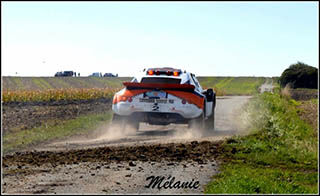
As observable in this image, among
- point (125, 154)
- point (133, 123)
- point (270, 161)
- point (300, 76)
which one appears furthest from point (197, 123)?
point (300, 76)

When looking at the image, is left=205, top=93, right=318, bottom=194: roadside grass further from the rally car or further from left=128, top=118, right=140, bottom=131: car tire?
left=128, top=118, right=140, bottom=131: car tire

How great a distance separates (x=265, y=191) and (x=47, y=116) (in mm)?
15211

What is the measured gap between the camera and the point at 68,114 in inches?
868

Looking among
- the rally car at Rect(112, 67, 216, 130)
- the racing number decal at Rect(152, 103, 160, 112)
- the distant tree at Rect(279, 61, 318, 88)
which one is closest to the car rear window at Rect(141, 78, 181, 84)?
the rally car at Rect(112, 67, 216, 130)

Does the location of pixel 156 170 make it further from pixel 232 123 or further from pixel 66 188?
pixel 232 123

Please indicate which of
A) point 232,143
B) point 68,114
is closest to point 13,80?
point 68,114

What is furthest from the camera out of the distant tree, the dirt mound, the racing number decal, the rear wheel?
the distant tree

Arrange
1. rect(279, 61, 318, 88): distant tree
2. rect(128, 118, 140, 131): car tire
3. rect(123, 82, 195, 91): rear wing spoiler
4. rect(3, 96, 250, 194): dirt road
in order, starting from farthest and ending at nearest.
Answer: rect(279, 61, 318, 88): distant tree
rect(128, 118, 140, 131): car tire
rect(123, 82, 195, 91): rear wing spoiler
rect(3, 96, 250, 194): dirt road

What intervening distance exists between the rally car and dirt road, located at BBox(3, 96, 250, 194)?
0.56 metres

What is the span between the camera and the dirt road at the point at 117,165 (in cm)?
750

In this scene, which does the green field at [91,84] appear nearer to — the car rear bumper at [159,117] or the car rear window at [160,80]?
the car rear window at [160,80]

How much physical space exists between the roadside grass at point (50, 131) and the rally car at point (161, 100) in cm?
259

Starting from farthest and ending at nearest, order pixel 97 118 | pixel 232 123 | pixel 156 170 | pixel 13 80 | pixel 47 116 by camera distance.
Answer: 1. pixel 13 80
2. pixel 47 116
3. pixel 97 118
4. pixel 232 123
5. pixel 156 170

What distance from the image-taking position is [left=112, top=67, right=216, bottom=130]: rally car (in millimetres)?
13336
